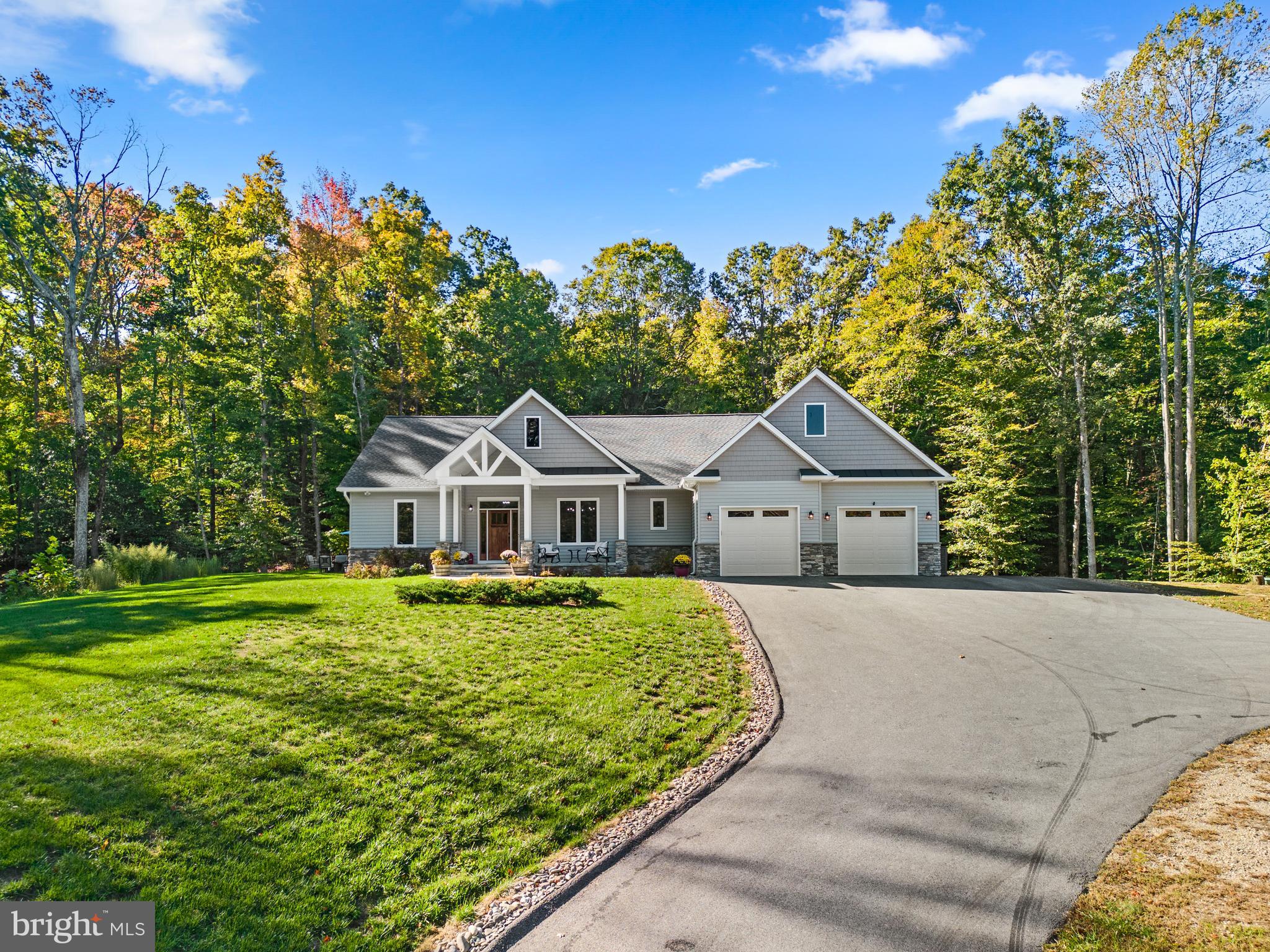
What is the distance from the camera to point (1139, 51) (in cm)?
1816

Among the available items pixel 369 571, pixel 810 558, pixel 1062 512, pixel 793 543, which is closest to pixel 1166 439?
pixel 1062 512

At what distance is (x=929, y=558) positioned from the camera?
19.8 m

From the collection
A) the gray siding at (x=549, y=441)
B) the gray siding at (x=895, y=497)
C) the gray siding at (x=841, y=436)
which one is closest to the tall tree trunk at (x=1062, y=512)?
the gray siding at (x=895, y=497)

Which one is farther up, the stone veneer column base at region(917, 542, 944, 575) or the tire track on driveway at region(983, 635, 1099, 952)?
the stone veneer column base at region(917, 542, 944, 575)

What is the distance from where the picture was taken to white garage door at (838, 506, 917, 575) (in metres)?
19.9

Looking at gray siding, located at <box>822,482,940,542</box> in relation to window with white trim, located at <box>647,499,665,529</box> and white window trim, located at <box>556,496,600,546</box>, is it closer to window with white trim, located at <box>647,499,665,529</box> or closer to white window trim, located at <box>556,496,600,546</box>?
window with white trim, located at <box>647,499,665,529</box>

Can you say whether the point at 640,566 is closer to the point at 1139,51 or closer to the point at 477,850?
the point at 477,850

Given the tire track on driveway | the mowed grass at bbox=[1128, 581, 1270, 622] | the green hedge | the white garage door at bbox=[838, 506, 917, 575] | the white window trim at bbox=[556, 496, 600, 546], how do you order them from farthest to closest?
1. the white window trim at bbox=[556, 496, 600, 546]
2. the white garage door at bbox=[838, 506, 917, 575]
3. the mowed grass at bbox=[1128, 581, 1270, 622]
4. the green hedge
5. the tire track on driveway

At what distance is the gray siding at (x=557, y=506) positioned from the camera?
2127cm

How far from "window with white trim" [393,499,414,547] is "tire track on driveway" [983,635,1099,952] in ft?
60.6

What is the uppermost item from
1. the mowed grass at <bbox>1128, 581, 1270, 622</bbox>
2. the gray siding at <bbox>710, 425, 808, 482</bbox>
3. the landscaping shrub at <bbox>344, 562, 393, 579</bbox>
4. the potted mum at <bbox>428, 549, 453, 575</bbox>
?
the gray siding at <bbox>710, 425, 808, 482</bbox>

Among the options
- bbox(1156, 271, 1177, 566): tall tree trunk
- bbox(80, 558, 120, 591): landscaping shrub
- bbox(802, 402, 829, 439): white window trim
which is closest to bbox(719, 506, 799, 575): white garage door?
bbox(802, 402, 829, 439): white window trim

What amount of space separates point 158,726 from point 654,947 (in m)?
5.29

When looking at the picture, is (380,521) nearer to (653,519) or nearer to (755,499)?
(653,519)
